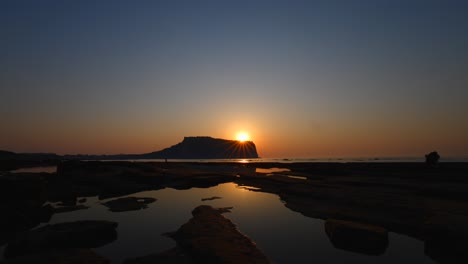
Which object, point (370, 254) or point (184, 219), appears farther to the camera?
point (184, 219)

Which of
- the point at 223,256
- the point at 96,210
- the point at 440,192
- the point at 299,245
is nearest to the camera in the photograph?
the point at 223,256

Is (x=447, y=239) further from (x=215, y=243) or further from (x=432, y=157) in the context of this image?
(x=432, y=157)

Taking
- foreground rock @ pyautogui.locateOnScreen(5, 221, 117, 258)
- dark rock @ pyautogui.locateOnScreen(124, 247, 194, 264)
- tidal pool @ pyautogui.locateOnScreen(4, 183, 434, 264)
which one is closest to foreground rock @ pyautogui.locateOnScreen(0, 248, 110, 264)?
dark rock @ pyautogui.locateOnScreen(124, 247, 194, 264)

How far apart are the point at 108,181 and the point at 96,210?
14.4 m

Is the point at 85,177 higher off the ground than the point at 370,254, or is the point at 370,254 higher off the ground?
the point at 85,177

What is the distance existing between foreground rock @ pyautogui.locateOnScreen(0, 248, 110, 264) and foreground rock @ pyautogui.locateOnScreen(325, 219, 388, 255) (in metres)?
9.87

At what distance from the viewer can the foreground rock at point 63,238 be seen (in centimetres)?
1193

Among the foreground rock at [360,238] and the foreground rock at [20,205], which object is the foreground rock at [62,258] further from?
the foreground rock at [360,238]

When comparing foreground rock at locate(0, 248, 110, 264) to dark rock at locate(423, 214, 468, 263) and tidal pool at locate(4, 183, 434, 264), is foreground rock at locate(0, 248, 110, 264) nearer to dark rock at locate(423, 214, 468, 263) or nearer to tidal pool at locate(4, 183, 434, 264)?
tidal pool at locate(4, 183, 434, 264)

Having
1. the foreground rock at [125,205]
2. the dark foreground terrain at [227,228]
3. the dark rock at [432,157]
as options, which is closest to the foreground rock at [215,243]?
the dark foreground terrain at [227,228]

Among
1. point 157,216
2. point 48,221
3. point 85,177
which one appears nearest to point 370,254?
point 157,216

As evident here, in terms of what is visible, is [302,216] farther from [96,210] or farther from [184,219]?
[96,210]

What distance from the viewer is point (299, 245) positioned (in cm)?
1369

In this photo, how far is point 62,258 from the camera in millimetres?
9844
